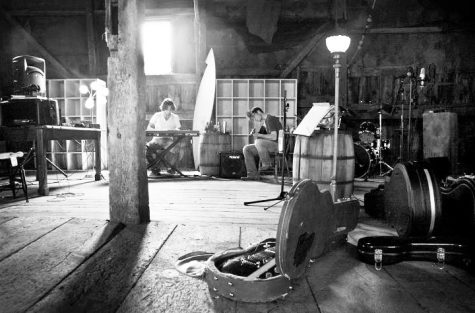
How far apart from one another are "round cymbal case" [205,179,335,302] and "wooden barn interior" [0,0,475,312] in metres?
0.01

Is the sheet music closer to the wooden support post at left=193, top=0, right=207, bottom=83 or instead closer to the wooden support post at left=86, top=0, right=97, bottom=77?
the wooden support post at left=193, top=0, right=207, bottom=83

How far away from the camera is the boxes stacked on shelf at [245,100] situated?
8750mm

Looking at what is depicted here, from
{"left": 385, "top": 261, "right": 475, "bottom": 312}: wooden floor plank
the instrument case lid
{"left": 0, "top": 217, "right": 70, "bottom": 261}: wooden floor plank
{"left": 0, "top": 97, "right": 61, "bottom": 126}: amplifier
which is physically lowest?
{"left": 385, "top": 261, "right": 475, "bottom": 312}: wooden floor plank

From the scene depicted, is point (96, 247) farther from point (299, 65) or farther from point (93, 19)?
point (93, 19)

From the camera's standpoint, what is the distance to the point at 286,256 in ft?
4.98

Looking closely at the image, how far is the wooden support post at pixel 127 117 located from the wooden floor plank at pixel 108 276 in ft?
1.05

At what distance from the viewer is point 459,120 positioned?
877 cm

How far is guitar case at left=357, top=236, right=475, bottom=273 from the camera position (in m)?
2.01

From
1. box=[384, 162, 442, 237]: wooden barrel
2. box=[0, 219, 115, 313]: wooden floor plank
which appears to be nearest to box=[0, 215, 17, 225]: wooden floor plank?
box=[0, 219, 115, 313]: wooden floor plank

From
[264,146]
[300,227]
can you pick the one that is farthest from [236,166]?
[300,227]

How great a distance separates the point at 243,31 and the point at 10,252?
8.01 meters

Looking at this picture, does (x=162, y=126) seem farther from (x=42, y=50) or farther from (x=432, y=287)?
(x=432, y=287)

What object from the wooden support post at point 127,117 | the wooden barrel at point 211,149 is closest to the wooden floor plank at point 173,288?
the wooden support post at point 127,117

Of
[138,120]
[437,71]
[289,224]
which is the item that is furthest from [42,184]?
[437,71]
